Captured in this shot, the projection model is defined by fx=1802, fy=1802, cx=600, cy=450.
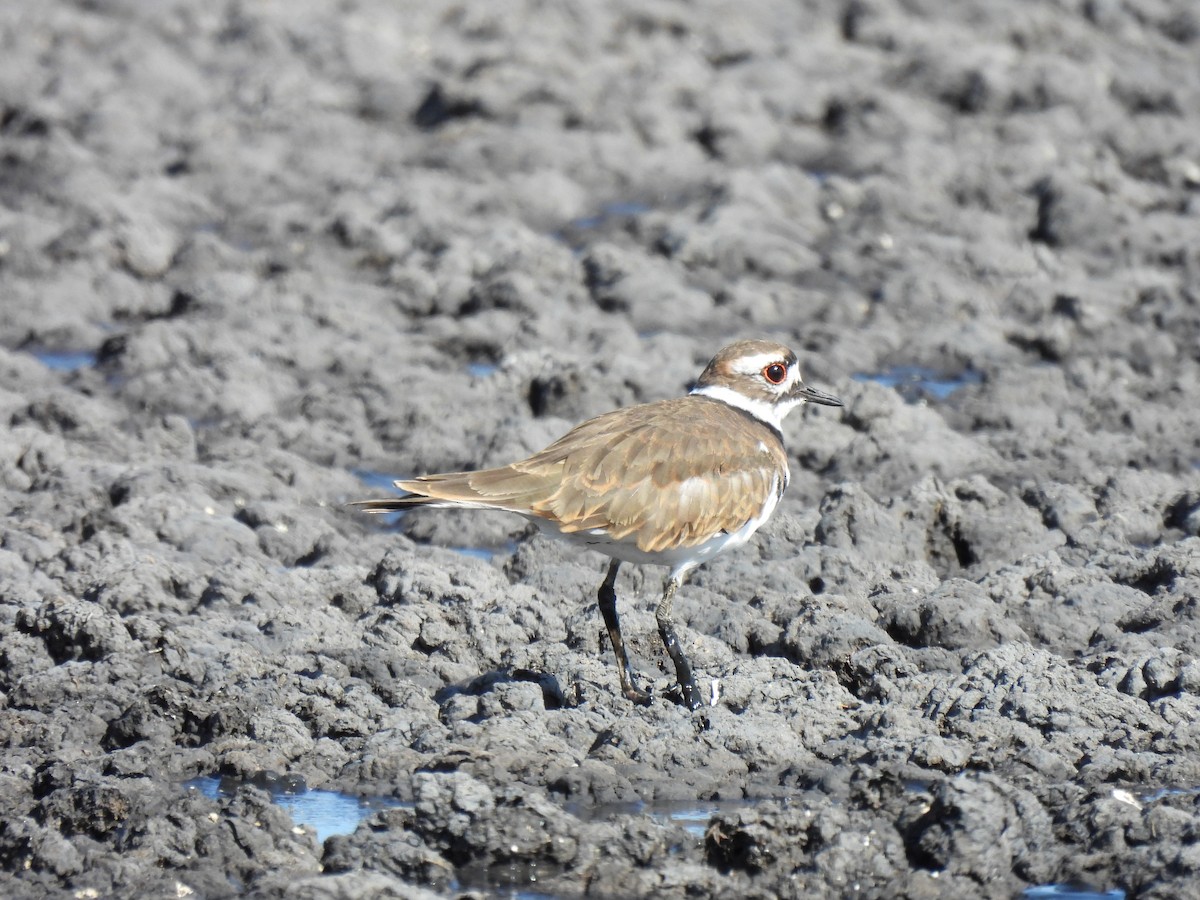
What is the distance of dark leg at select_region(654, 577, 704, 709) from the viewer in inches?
317

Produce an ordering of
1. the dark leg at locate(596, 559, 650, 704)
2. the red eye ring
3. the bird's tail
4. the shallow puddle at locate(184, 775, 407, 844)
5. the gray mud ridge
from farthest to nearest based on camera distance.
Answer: the red eye ring, the dark leg at locate(596, 559, 650, 704), the bird's tail, the shallow puddle at locate(184, 775, 407, 844), the gray mud ridge

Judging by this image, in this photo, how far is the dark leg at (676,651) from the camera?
805 cm

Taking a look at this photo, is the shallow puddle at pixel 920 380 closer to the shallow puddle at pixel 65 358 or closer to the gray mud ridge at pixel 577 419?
the gray mud ridge at pixel 577 419

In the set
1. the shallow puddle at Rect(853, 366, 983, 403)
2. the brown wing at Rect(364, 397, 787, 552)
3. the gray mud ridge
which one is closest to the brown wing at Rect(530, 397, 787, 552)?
the brown wing at Rect(364, 397, 787, 552)

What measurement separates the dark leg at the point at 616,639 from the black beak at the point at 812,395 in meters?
1.53

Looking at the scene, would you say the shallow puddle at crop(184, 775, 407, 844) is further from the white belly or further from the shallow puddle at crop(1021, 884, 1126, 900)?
the shallow puddle at crop(1021, 884, 1126, 900)

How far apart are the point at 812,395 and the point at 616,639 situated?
78.1 inches

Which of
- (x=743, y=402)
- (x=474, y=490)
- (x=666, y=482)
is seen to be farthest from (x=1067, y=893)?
(x=743, y=402)

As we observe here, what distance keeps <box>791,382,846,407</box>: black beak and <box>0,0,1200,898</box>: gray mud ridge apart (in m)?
0.81

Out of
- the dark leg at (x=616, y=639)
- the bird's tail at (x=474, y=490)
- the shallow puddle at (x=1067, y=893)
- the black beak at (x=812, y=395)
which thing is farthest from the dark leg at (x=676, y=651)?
the shallow puddle at (x=1067, y=893)

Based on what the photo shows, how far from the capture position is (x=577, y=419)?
11.8 metres

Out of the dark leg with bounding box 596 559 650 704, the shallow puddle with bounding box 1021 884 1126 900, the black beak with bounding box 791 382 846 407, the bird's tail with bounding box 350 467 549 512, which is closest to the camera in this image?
the shallow puddle with bounding box 1021 884 1126 900

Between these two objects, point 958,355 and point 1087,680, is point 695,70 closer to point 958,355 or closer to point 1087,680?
point 958,355

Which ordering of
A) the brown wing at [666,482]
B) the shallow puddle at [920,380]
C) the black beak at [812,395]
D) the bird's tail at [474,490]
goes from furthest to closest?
the shallow puddle at [920,380], the black beak at [812,395], the brown wing at [666,482], the bird's tail at [474,490]
